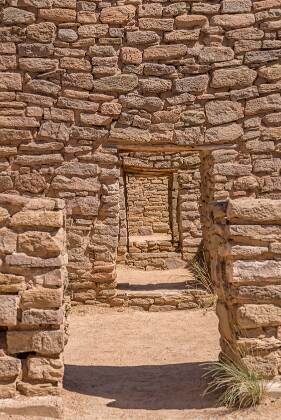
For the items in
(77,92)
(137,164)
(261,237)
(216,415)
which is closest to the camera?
(216,415)

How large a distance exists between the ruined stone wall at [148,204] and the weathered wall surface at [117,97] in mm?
6753

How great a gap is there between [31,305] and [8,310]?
148 mm

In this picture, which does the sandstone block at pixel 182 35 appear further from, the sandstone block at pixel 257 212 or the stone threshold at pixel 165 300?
the sandstone block at pixel 257 212

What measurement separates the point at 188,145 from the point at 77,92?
153 centimetres

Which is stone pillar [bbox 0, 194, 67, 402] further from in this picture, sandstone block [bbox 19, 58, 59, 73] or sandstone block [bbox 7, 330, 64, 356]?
sandstone block [bbox 19, 58, 59, 73]

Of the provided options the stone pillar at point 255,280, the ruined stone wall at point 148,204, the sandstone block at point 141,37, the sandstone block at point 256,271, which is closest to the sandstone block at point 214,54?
the sandstone block at point 141,37

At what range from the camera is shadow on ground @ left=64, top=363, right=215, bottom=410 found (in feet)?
12.2

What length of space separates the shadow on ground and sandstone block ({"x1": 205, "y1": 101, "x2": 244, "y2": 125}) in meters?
→ 3.29

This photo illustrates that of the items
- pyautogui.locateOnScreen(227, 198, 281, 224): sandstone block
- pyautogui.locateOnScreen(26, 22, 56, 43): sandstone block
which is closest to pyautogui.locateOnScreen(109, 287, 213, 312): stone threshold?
pyautogui.locateOnScreen(26, 22, 56, 43): sandstone block

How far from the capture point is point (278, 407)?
3400 mm

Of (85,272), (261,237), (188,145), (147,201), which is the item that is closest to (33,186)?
(85,272)

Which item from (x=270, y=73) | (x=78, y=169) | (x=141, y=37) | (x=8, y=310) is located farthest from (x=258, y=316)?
(x=141, y=37)

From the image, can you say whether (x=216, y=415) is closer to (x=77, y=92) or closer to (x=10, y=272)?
(x=10, y=272)

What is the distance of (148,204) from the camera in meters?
13.8
